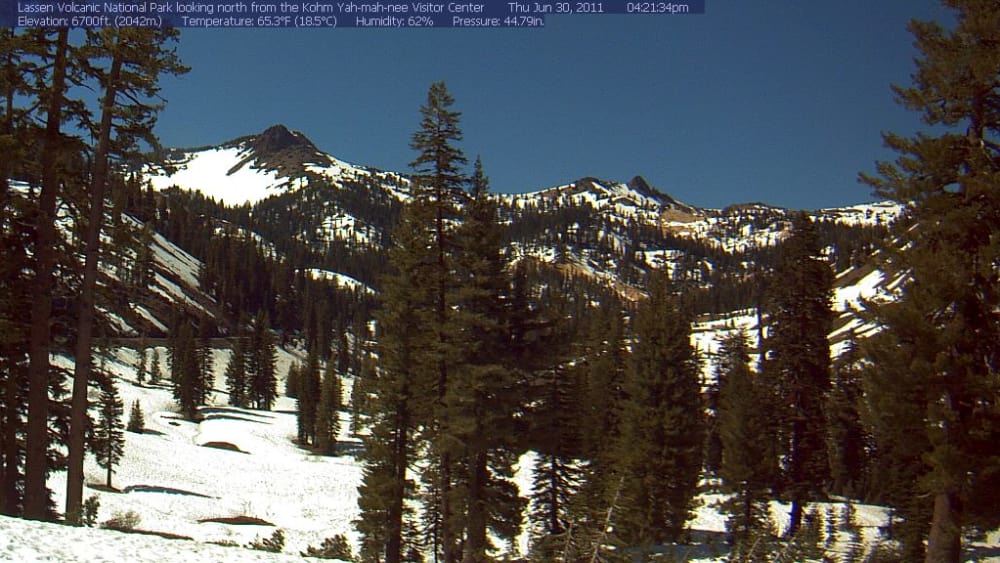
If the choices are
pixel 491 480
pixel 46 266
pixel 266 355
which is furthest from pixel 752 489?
pixel 266 355

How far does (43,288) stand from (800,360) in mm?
25912

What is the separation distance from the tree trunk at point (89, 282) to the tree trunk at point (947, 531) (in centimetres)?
1793

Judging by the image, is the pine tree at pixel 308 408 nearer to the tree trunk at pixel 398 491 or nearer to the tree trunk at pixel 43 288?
the tree trunk at pixel 398 491

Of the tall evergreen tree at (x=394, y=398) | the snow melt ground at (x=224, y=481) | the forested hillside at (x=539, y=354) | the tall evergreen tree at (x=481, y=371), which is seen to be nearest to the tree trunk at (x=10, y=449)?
the forested hillside at (x=539, y=354)

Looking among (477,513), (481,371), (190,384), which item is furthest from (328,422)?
(481,371)

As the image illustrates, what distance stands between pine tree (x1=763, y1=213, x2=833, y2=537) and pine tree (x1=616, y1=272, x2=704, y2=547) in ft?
11.6

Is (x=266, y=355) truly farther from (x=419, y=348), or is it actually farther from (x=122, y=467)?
(x=419, y=348)

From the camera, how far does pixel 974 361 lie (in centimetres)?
1196

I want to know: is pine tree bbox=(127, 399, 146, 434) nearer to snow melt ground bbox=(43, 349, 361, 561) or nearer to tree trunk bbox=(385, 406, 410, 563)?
snow melt ground bbox=(43, 349, 361, 561)

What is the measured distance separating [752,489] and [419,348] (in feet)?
55.5

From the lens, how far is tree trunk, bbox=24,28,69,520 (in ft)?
44.4

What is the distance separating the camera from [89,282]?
13.9 m

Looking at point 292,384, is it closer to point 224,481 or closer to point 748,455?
point 224,481

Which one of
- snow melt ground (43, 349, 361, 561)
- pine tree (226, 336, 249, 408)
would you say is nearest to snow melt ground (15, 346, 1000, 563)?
snow melt ground (43, 349, 361, 561)
